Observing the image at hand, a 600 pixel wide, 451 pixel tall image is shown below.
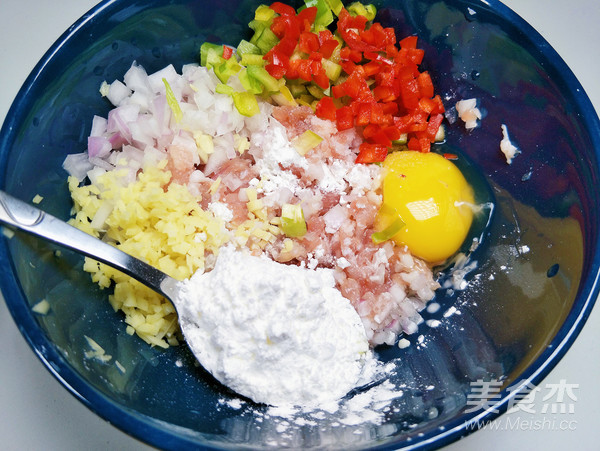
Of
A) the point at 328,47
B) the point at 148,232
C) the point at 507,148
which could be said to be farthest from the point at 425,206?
the point at 148,232

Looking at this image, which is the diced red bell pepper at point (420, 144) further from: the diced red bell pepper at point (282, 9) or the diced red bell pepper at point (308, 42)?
the diced red bell pepper at point (282, 9)

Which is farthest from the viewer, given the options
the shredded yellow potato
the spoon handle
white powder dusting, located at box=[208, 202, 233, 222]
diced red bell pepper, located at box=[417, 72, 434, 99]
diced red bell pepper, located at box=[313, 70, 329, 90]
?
diced red bell pepper, located at box=[417, 72, 434, 99]

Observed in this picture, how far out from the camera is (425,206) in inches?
86.4

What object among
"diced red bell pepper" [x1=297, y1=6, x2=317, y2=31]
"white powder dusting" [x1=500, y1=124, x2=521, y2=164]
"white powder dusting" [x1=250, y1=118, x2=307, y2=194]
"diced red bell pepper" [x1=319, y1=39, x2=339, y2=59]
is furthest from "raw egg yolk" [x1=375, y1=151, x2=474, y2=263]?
"diced red bell pepper" [x1=297, y1=6, x2=317, y2=31]

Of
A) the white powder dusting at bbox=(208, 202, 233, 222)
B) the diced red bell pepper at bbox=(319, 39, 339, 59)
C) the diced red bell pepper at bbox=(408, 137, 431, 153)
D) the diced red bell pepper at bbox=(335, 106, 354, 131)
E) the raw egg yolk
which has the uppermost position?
the diced red bell pepper at bbox=(319, 39, 339, 59)

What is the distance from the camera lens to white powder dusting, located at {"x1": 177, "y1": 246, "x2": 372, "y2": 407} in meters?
1.83

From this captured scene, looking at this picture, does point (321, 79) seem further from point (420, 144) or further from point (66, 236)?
point (66, 236)

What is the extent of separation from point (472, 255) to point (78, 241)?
55.9 inches

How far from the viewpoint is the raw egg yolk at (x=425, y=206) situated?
2193mm

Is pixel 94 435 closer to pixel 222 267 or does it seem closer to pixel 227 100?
pixel 222 267

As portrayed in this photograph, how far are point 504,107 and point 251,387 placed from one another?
1.37 metres

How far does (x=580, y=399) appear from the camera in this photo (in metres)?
2.32

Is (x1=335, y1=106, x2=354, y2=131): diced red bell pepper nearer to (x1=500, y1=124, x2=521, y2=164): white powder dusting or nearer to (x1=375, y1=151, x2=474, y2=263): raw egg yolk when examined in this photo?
(x1=375, y1=151, x2=474, y2=263): raw egg yolk

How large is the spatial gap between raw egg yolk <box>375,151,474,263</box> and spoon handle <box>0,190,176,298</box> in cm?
87
